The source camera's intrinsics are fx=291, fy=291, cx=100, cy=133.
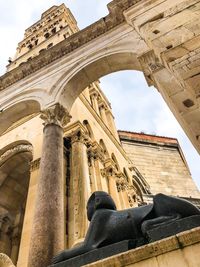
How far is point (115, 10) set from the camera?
27.1 ft

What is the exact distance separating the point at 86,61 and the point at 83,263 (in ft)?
22.1

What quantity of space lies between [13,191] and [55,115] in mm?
5539

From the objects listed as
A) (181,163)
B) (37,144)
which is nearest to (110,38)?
(37,144)

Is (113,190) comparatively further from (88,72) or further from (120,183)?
(88,72)

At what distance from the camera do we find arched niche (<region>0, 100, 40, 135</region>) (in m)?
8.95

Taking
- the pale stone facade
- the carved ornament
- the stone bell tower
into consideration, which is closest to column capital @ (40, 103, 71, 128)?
the pale stone facade

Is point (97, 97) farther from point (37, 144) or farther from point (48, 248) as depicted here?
point (48, 248)

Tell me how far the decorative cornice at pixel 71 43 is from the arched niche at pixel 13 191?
2.40m

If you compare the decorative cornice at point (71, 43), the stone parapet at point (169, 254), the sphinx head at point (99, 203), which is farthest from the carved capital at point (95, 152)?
the stone parapet at point (169, 254)

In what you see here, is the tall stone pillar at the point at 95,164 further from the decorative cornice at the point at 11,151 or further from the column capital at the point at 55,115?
the decorative cornice at the point at 11,151

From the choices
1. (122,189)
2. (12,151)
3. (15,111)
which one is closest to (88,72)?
(15,111)

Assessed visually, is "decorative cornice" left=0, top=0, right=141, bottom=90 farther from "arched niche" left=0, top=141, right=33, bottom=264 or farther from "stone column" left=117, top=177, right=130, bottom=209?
"stone column" left=117, top=177, right=130, bottom=209

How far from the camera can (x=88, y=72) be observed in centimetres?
835

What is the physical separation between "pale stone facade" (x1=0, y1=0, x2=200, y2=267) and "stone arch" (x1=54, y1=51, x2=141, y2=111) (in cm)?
3
